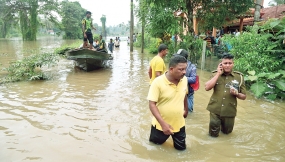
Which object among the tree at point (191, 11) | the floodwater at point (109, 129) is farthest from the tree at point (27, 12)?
the floodwater at point (109, 129)

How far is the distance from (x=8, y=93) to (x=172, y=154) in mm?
5932

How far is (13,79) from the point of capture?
27.9 ft

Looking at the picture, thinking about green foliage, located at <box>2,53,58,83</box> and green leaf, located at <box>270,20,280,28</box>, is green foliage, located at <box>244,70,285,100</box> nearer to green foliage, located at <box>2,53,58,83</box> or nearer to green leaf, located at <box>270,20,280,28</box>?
green leaf, located at <box>270,20,280,28</box>

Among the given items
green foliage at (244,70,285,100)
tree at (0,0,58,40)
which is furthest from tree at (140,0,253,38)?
tree at (0,0,58,40)

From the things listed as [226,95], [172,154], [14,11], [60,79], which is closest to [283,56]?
[226,95]

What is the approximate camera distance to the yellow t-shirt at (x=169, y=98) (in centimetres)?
292

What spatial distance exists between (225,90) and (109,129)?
7.89ft

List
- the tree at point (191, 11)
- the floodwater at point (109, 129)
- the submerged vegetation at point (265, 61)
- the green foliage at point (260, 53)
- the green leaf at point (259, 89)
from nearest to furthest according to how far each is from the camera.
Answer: the floodwater at point (109, 129) → the green leaf at point (259, 89) → the submerged vegetation at point (265, 61) → the green foliage at point (260, 53) → the tree at point (191, 11)

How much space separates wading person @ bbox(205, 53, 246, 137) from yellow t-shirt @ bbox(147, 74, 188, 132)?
0.84 metres

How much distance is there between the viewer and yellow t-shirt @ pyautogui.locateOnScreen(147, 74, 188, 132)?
2.92 m

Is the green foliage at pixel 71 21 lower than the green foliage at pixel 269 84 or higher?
higher

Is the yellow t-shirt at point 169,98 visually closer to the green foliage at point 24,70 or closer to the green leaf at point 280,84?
the green leaf at point 280,84

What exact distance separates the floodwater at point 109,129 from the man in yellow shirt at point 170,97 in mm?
678

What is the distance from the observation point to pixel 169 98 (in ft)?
9.77
